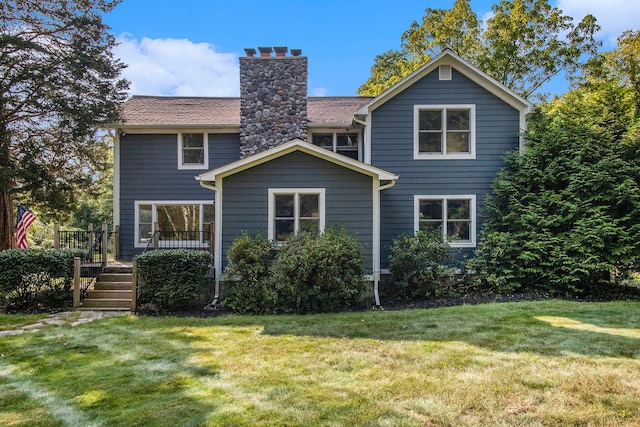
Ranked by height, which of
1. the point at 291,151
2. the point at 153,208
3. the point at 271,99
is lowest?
the point at 153,208

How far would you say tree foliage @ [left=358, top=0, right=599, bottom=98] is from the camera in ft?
63.1

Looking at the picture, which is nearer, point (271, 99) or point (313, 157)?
point (313, 157)

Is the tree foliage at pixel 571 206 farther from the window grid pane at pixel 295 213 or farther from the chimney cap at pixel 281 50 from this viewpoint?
the chimney cap at pixel 281 50

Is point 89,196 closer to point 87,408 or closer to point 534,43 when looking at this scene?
point 87,408

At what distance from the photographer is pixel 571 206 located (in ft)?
32.9

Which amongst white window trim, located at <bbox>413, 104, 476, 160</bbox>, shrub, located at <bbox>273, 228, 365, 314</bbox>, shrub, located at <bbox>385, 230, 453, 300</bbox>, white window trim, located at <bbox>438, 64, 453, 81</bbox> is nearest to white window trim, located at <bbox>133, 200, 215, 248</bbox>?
shrub, located at <bbox>273, 228, 365, 314</bbox>

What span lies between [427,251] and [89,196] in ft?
42.2

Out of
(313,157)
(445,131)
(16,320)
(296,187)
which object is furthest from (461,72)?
(16,320)

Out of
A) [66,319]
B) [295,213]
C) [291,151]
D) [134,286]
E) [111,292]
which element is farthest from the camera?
[295,213]

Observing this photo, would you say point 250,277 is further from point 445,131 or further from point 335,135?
point 445,131

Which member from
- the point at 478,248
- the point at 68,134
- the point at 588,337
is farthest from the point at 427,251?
the point at 68,134

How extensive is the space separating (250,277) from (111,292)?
11.9ft

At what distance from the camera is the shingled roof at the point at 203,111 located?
12820mm

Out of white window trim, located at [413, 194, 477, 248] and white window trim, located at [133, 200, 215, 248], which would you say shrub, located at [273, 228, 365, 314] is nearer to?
white window trim, located at [413, 194, 477, 248]
